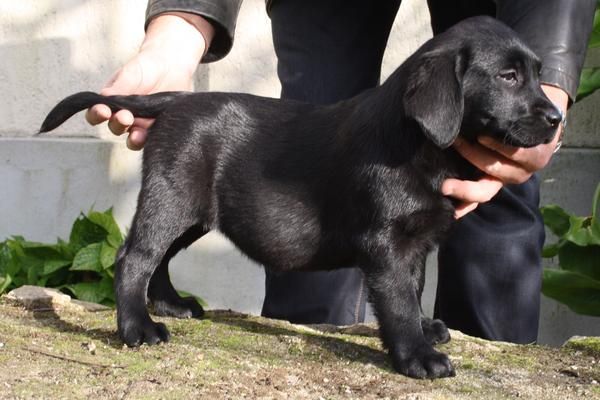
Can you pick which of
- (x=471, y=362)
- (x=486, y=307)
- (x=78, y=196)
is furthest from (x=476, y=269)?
(x=78, y=196)

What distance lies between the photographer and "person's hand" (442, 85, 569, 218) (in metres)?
2.83

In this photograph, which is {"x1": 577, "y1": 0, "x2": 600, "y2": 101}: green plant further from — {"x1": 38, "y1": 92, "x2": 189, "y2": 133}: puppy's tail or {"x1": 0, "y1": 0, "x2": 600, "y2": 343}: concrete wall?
{"x1": 38, "y1": 92, "x2": 189, "y2": 133}: puppy's tail

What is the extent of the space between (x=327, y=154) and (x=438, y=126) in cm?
41

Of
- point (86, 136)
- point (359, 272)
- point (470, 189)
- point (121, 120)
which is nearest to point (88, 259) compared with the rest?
point (86, 136)

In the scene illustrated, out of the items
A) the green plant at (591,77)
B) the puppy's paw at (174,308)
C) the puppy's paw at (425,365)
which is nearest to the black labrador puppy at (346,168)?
the puppy's paw at (425,365)

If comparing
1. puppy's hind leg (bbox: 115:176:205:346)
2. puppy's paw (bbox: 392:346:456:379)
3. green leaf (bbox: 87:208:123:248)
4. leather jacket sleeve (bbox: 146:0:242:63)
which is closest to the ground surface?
puppy's paw (bbox: 392:346:456:379)

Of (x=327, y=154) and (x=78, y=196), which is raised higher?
(x=327, y=154)

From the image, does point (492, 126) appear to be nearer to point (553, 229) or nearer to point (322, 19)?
point (322, 19)

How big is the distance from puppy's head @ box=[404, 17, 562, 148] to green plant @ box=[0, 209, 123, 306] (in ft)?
7.65

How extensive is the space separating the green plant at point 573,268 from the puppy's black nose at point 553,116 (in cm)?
179

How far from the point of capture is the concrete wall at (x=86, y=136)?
516cm

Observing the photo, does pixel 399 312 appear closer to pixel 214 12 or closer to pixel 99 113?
pixel 99 113

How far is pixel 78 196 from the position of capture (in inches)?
205

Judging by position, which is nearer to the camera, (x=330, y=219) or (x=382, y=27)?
(x=330, y=219)
